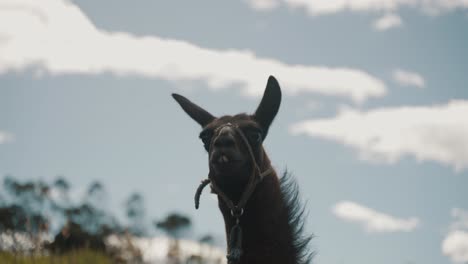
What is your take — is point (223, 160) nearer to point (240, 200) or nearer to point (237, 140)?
point (237, 140)

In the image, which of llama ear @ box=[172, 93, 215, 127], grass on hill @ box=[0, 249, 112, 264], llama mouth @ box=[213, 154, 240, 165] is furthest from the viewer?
grass on hill @ box=[0, 249, 112, 264]

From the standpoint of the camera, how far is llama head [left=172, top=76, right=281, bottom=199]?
570 cm

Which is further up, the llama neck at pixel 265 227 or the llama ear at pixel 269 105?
the llama ear at pixel 269 105

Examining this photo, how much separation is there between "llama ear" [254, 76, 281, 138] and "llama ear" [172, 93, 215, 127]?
0.70 metres

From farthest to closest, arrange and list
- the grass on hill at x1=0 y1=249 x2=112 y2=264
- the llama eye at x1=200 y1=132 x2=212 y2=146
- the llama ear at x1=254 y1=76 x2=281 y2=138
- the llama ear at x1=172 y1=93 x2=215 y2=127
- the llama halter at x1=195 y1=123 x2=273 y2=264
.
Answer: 1. the grass on hill at x1=0 y1=249 x2=112 y2=264
2. the llama ear at x1=172 y1=93 x2=215 y2=127
3. the llama ear at x1=254 y1=76 x2=281 y2=138
4. the llama eye at x1=200 y1=132 x2=212 y2=146
5. the llama halter at x1=195 y1=123 x2=273 y2=264

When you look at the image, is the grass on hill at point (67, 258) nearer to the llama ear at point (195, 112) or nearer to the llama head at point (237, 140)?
the llama ear at point (195, 112)

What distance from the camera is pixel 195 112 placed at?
276 inches

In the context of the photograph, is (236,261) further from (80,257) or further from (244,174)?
(80,257)

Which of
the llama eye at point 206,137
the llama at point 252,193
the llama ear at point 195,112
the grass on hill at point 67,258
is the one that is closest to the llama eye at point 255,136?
the llama at point 252,193

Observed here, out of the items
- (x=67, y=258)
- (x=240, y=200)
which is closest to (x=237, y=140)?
(x=240, y=200)

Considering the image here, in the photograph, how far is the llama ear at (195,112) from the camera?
6.95 metres

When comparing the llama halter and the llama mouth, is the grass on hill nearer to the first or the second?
the llama halter

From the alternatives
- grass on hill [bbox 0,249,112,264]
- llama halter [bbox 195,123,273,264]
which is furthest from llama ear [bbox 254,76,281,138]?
grass on hill [bbox 0,249,112,264]

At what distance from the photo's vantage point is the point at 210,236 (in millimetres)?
5852
